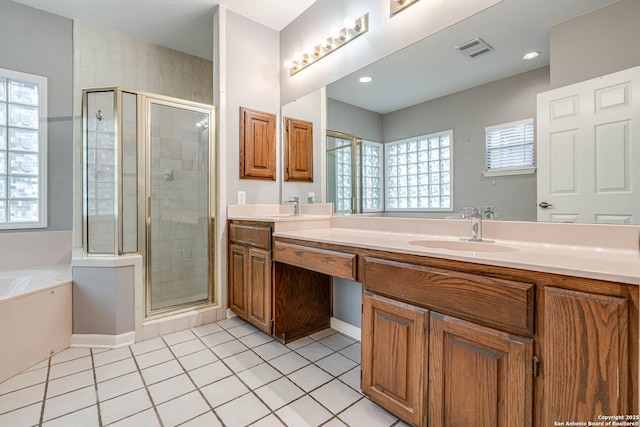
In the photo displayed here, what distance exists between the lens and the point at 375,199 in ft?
6.57

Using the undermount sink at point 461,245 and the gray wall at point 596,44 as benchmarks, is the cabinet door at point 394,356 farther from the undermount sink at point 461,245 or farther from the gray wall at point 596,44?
the gray wall at point 596,44

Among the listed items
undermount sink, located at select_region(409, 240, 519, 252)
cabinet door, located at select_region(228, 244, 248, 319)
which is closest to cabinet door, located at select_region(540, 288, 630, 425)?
undermount sink, located at select_region(409, 240, 519, 252)

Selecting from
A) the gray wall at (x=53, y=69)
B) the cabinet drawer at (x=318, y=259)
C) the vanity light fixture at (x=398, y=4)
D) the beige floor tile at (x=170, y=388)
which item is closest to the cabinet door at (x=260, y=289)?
the cabinet drawer at (x=318, y=259)

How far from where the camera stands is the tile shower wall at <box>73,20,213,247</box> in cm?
266

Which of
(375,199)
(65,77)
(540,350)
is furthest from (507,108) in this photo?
(65,77)

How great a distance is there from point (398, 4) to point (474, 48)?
0.64 m

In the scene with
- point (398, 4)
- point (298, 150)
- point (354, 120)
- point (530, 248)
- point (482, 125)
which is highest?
point (398, 4)

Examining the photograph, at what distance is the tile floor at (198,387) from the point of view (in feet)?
4.30

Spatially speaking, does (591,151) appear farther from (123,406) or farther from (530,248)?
(123,406)

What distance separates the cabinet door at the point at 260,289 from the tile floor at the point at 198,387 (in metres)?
A: 0.16

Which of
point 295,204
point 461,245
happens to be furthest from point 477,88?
point 295,204

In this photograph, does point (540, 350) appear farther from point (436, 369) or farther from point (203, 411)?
point (203, 411)

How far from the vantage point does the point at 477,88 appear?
152 centimetres

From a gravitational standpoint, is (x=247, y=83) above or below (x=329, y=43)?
below
